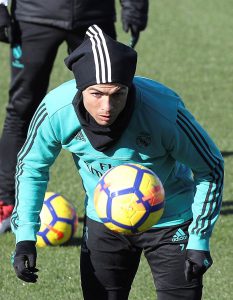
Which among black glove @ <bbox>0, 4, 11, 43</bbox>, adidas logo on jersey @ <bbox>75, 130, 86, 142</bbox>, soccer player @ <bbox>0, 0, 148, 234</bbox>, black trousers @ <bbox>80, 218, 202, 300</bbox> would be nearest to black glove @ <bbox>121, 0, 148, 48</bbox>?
soccer player @ <bbox>0, 0, 148, 234</bbox>

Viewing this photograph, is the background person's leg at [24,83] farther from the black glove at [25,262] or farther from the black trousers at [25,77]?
the black glove at [25,262]

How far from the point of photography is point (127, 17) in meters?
8.48

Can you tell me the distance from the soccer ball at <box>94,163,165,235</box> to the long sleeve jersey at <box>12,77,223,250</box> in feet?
0.76

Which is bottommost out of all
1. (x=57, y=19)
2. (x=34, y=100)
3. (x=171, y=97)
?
(x=34, y=100)

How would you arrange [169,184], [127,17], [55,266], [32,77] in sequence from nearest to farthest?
[169,184] < [55,266] < [32,77] < [127,17]

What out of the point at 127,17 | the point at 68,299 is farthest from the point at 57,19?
the point at 68,299

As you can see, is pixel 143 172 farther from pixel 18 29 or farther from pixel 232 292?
pixel 18 29

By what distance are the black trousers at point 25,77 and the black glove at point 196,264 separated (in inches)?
123

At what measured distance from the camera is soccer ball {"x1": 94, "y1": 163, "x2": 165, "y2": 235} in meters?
4.64

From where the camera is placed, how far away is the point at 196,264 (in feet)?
16.1

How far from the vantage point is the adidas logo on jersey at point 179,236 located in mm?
5195

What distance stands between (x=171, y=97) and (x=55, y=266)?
248cm

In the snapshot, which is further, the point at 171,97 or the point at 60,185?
the point at 60,185

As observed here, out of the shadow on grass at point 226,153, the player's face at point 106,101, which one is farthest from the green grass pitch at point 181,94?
the player's face at point 106,101
